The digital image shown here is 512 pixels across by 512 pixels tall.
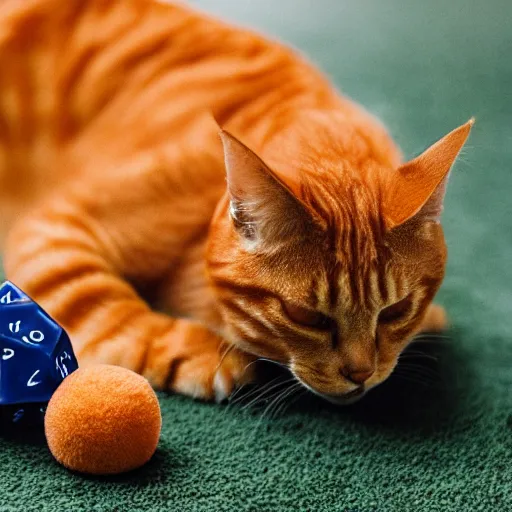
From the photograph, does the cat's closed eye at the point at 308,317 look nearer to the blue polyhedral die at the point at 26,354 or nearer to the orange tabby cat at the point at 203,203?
the orange tabby cat at the point at 203,203

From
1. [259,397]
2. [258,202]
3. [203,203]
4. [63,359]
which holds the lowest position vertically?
[259,397]

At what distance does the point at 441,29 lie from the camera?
115 inches

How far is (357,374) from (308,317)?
0.36 ft

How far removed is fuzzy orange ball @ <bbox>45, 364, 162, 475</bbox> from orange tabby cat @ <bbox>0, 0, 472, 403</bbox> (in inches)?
9.3

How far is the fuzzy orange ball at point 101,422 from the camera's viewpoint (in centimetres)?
108

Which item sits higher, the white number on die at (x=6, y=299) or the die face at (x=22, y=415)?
the white number on die at (x=6, y=299)

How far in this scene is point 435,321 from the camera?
154 cm

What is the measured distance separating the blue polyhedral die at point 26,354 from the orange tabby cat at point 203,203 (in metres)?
0.20

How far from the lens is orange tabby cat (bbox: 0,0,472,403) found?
1.20 meters

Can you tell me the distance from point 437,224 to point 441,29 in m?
1.84

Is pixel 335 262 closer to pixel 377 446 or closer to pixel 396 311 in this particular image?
pixel 396 311

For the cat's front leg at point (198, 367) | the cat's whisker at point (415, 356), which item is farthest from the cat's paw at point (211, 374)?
the cat's whisker at point (415, 356)

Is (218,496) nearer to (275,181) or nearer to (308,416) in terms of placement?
(308,416)

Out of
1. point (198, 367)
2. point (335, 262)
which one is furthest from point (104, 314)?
point (335, 262)
